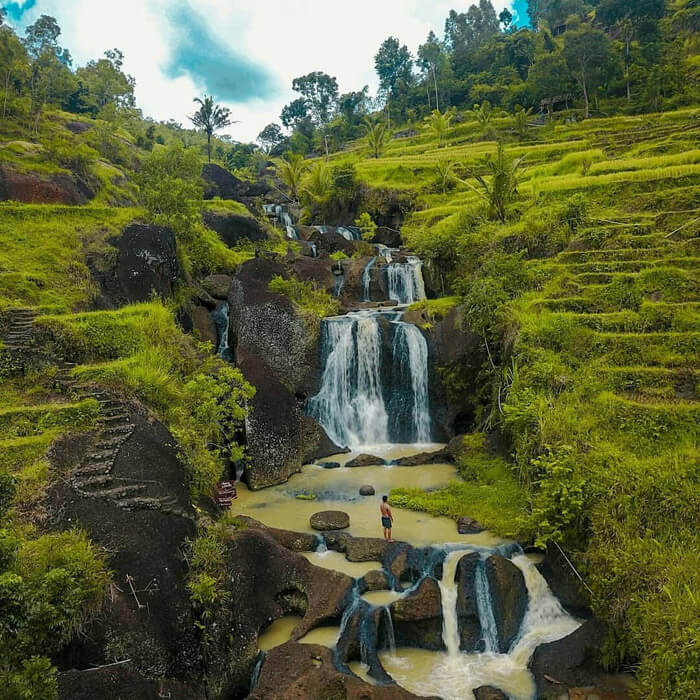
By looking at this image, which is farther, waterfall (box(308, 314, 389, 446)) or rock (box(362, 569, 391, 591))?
waterfall (box(308, 314, 389, 446))

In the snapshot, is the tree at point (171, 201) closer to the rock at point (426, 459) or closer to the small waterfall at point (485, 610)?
the rock at point (426, 459)

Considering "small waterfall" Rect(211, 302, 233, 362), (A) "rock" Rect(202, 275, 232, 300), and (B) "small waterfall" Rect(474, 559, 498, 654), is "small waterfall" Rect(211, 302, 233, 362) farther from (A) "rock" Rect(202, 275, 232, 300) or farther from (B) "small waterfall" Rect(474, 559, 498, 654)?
(B) "small waterfall" Rect(474, 559, 498, 654)

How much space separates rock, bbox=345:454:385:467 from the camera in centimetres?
1680

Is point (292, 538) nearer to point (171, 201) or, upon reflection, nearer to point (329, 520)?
point (329, 520)

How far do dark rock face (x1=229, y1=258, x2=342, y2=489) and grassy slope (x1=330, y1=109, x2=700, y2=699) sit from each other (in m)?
4.46

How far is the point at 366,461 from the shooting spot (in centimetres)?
1684

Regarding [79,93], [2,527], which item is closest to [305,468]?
[2,527]

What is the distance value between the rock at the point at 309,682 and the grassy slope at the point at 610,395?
12.5 ft

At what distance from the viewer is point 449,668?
9102 millimetres

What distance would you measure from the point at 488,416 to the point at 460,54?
241ft

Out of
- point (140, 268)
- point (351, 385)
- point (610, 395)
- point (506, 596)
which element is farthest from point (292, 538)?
point (140, 268)

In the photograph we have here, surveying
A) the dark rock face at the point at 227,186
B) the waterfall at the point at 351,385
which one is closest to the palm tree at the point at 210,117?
the dark rock face at the point at 227,186

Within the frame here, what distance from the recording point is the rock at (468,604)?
957 cm

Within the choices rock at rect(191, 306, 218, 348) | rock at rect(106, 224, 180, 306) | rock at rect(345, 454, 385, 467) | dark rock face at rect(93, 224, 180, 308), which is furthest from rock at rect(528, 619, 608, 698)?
rock at rect(106, 224, 180, 306)
